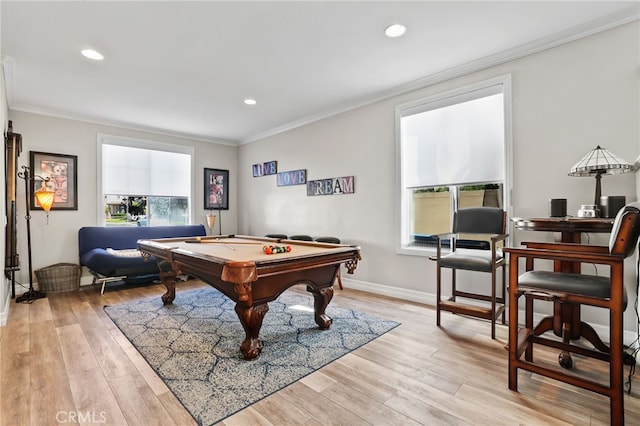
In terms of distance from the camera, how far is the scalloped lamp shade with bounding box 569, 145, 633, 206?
2.07 metres

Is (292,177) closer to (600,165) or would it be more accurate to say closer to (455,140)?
(455,140)

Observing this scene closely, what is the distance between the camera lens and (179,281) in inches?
184

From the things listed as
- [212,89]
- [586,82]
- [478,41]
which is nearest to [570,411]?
[586,82]

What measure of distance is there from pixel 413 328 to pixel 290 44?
2.81 m

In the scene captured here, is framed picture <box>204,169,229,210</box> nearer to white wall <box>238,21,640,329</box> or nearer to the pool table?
white wall <box>238,21,640,329</box>

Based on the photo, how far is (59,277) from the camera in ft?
13.5

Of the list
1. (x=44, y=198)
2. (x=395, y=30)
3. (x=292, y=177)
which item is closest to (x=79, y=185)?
(x=44, y=198)

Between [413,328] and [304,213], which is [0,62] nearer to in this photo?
[304,213]

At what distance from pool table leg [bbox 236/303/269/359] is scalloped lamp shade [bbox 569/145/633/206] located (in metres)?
2.57

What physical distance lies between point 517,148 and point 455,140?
Result: 2.06ft

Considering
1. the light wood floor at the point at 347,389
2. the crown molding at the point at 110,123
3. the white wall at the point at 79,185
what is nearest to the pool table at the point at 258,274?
the light wood floor at the point at 347,389

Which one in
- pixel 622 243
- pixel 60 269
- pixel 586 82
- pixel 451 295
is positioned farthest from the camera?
pixel 60 269

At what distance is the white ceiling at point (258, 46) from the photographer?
2.23 m

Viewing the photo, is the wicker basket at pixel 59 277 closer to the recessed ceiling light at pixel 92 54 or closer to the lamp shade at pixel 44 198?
the lamp shade at pixel 44 198
